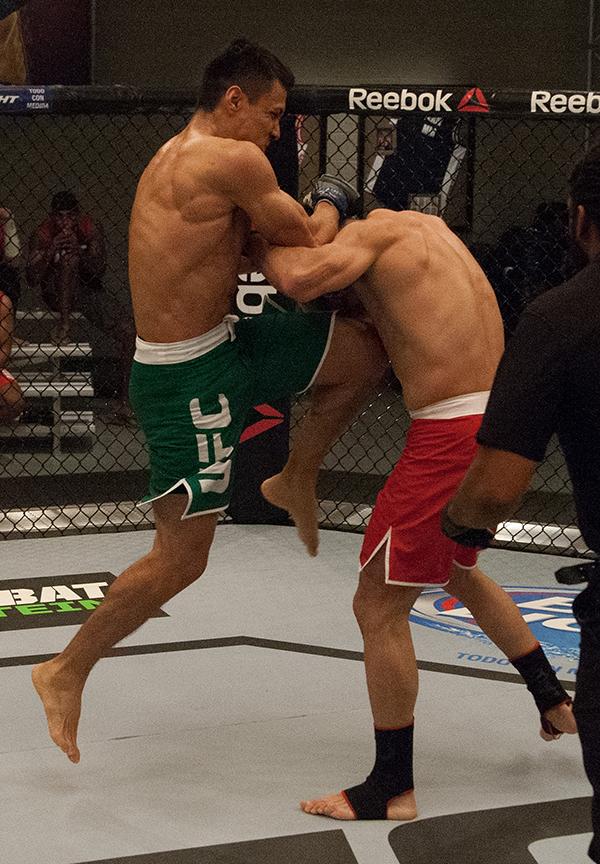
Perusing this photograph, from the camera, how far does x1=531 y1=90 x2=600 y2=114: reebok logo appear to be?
3.99 metres

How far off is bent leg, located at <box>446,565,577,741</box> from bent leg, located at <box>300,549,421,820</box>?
317 millimetres

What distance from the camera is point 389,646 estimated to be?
227 cm

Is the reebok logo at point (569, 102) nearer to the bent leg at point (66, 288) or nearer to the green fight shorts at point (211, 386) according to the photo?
the green fight shorts at point (211, 386)

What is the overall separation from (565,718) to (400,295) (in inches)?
38.3

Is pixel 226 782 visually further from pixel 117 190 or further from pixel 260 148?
pixel 117 190

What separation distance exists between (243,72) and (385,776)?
141cm

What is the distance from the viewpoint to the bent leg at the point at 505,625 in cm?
258

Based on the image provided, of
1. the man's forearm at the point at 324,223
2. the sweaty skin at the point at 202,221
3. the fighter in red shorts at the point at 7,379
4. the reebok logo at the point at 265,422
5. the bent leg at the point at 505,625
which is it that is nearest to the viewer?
the sweaty skin at the point at 202,221

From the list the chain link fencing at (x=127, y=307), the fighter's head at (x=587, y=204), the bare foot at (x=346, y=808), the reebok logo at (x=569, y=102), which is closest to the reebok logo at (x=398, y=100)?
the chain link fencing at (x=127, y=307)

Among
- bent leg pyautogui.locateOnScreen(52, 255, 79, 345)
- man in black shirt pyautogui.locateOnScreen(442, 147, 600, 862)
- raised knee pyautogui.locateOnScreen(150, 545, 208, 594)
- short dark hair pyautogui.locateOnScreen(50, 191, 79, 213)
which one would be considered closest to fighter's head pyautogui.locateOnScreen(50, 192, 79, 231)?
short dark hair pyautogui.locateOnScreen(50, 191, 79, 213)

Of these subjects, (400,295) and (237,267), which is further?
(237,267)

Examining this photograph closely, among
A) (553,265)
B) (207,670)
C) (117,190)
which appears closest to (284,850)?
(207,670)

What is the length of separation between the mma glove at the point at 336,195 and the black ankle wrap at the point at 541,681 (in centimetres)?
102

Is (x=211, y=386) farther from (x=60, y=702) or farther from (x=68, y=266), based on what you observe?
(x=68, y=266)
